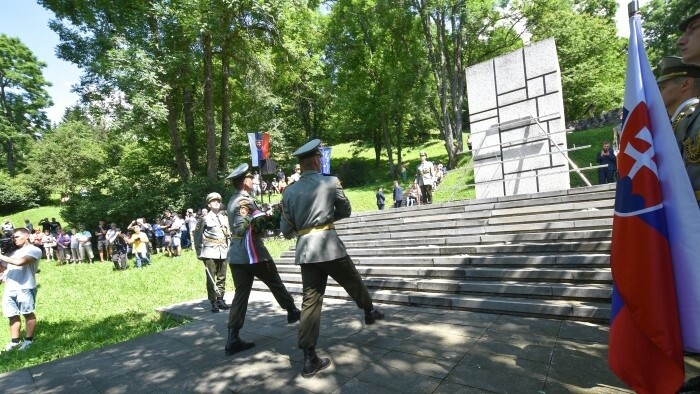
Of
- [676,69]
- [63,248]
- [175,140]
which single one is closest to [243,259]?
[676,69]

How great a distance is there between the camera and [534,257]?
5559 mm

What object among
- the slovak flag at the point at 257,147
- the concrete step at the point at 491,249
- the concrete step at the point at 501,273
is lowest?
the concrete step at the point at 501,273

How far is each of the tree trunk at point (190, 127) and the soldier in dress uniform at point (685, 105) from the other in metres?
21.4

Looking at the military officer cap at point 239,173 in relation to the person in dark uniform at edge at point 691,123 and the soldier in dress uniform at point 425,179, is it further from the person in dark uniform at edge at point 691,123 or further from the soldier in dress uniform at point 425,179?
the soldier in dress uniform at point 425,179

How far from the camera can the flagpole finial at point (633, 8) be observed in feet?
8.65

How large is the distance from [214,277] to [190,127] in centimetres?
1886

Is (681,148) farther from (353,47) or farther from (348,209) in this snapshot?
(353,47)

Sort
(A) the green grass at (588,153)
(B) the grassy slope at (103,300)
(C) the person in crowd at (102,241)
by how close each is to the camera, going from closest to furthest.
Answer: (B) the grassy slope at (103,300)
(A) the green grass at (588,153)
(C) the person in crowd at (102,241)

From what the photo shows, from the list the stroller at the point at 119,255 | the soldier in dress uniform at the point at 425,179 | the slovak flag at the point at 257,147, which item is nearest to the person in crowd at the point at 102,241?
the stroller at the point at 119,255

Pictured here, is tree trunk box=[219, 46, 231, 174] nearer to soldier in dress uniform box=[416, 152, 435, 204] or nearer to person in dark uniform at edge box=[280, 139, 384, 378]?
soldier in dress uniform box=[416, 152, 435, 204]

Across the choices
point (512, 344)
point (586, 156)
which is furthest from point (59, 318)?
point (586, 156)

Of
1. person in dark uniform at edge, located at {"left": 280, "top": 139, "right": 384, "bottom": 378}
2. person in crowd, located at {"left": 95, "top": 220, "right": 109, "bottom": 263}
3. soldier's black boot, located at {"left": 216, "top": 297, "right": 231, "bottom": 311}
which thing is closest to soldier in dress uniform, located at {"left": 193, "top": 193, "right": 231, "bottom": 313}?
soldier's black boot, located at {"left": 216, "top": 297, "right": 231, "bottom": 311}

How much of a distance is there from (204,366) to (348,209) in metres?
2.36

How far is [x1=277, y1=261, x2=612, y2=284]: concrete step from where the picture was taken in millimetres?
4842
